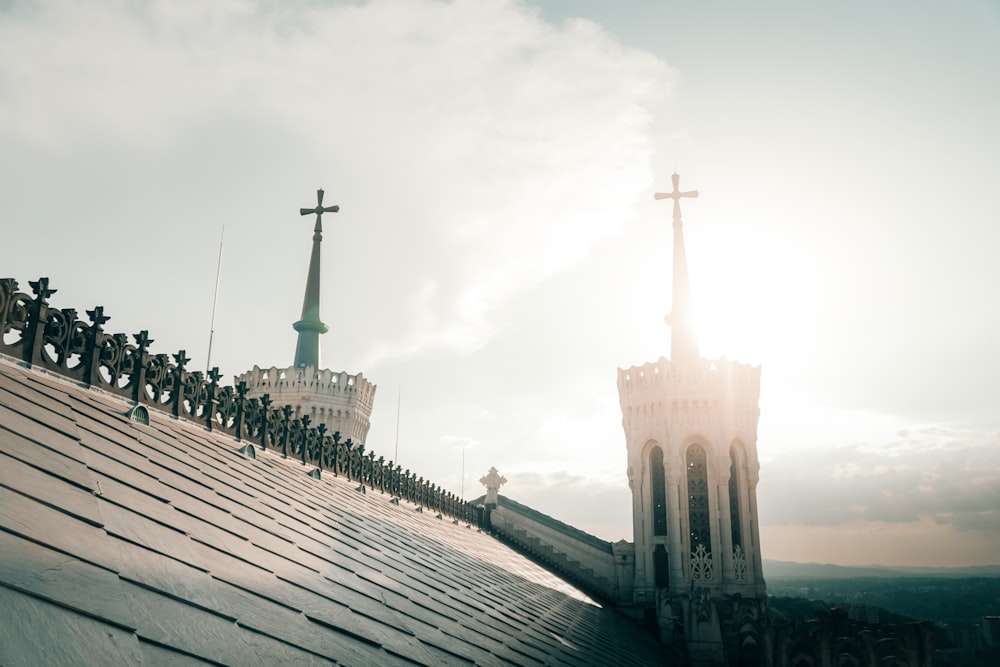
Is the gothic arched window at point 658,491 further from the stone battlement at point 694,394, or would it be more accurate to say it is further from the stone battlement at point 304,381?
the stone battlement at point 304,381

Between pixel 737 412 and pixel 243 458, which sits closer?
pixel 243 458

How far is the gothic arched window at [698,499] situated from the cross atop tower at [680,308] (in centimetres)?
459

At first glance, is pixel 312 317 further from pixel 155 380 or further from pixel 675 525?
pixel 155 380

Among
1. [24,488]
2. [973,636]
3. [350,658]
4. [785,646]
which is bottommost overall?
[973,636]

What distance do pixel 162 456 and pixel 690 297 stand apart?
1378 inches

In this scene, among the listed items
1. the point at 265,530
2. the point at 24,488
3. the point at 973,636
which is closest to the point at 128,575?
the point at 24,488

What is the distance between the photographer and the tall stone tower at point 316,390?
36.3m

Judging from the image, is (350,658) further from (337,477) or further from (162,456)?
(337,477)

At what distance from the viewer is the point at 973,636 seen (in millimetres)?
57031

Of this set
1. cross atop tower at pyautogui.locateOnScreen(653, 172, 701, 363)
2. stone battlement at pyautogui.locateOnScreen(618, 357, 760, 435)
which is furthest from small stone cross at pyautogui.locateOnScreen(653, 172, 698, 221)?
stone battlement at pyautogui.locateOnScreen(618, 357, 760, 435)

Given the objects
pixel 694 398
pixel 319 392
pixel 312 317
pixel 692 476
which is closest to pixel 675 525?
pixel 692 476

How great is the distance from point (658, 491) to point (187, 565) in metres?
32.5

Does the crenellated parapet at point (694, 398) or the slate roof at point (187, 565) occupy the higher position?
the crenellated parapet at point (694, 398)

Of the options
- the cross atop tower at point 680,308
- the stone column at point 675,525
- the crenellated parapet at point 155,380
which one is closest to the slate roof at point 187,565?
the crenellated parapet at point 155,380
